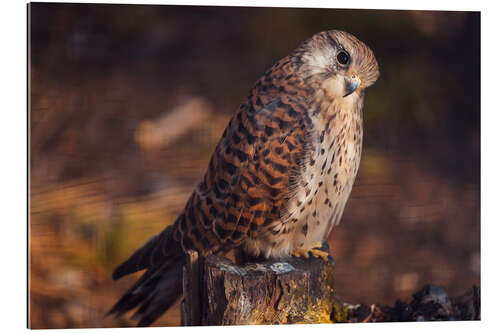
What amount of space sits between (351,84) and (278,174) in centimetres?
56

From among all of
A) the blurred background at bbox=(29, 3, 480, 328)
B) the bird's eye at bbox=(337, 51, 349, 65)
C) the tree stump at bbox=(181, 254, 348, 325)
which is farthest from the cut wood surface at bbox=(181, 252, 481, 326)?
the bird's eye at bbox=(337, 51, 349, 65)

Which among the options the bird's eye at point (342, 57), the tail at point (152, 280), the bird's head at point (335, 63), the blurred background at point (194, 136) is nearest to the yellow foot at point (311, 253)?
the blurred background at point (194, 136)

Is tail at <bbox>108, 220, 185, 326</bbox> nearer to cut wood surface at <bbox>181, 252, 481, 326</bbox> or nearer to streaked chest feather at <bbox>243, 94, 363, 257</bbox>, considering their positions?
cut wood surface at <bbox>181, 252, 481, 326</bbox>

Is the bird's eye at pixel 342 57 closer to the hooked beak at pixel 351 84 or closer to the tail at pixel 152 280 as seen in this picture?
the hooked beak at pixel 351 84

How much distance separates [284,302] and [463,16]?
1791 mm

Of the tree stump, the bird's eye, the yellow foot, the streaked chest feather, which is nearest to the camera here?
the tree stump

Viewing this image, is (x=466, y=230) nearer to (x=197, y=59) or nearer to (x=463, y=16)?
(x=463, y=16)

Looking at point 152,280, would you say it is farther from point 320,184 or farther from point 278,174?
point 320,184

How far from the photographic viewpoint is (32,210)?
2.90m

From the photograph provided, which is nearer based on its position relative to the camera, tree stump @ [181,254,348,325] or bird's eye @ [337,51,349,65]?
tree stump @ [181,254,348,325]

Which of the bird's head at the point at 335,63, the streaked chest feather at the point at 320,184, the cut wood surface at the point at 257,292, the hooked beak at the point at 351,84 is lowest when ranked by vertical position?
the cut wood surface at the point at 257,292

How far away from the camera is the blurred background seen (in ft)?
9.64

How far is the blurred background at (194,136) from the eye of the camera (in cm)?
294

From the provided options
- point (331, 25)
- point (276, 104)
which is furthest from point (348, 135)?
point (331, 25)
